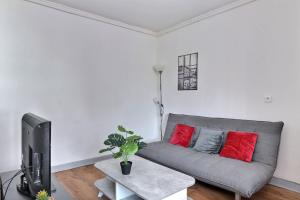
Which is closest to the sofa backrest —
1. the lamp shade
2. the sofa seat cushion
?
the sofa seat cushion

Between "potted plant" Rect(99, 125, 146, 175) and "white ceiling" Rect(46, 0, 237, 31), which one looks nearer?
"potted plant" Rect(99, 125, 146, 175)

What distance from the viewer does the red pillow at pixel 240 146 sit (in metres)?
2.41

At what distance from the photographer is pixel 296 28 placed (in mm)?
2338

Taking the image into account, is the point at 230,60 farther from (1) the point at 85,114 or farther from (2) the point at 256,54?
(1) the point at 85,114

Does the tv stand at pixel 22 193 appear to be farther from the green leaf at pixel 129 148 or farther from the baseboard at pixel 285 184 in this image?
the baseboard at pixel 285 184

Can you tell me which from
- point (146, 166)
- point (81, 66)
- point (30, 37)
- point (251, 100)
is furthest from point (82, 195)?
point (251, 100)

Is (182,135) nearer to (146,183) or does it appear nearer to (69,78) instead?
(146,183)

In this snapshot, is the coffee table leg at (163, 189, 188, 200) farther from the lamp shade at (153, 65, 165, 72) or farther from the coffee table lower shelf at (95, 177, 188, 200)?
the lamp shade at (153, 65, 165, 72)

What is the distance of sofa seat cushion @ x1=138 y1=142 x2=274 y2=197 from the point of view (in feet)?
6.34

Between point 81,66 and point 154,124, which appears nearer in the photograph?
point 81,66

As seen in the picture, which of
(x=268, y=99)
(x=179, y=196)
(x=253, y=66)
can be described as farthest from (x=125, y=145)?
(x=253, y=66)

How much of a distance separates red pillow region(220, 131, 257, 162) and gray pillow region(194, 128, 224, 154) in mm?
126

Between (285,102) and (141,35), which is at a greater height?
(141,35)

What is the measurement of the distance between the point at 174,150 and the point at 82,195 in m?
1.32
